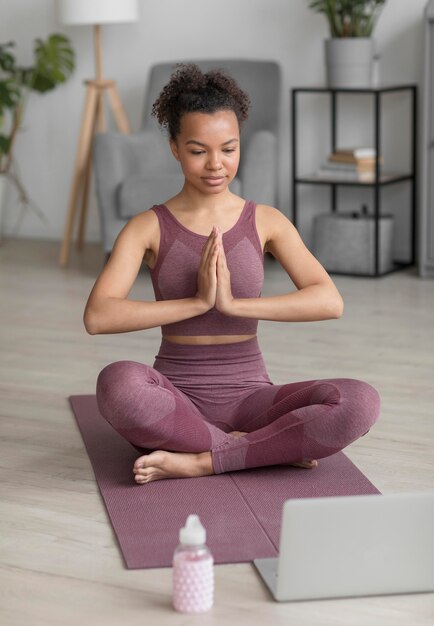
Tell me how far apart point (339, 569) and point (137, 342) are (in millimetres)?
1986

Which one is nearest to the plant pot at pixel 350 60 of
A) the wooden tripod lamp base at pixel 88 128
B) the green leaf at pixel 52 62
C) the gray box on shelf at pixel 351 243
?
the gray box on shelf at pixel 351 243

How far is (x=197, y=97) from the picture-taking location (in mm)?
2371

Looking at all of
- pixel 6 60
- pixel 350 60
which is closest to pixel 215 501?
pixel 350 60

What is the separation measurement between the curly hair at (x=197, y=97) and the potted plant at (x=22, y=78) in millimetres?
3204

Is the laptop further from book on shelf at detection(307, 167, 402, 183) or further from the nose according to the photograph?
book on shelf at detection(307, 167, 402, 183)

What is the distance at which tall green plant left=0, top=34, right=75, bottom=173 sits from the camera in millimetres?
5512

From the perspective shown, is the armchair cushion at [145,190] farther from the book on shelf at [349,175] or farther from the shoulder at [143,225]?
the shoulder at [143,225]

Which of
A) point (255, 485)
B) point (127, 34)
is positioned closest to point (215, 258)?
point (255, 485)

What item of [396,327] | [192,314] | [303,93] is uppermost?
[303,93]

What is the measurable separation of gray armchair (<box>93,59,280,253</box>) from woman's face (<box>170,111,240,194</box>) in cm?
223

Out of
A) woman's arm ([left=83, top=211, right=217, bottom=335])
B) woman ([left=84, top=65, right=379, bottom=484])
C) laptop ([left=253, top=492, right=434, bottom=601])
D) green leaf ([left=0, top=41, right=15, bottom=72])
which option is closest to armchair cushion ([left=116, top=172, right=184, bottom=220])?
green leaf ([left=0, top=41, right=15, bottom=72])

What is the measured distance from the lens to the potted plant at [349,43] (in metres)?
4.74

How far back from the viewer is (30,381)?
327 cm

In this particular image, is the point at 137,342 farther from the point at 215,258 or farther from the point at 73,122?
the point at 73,122
